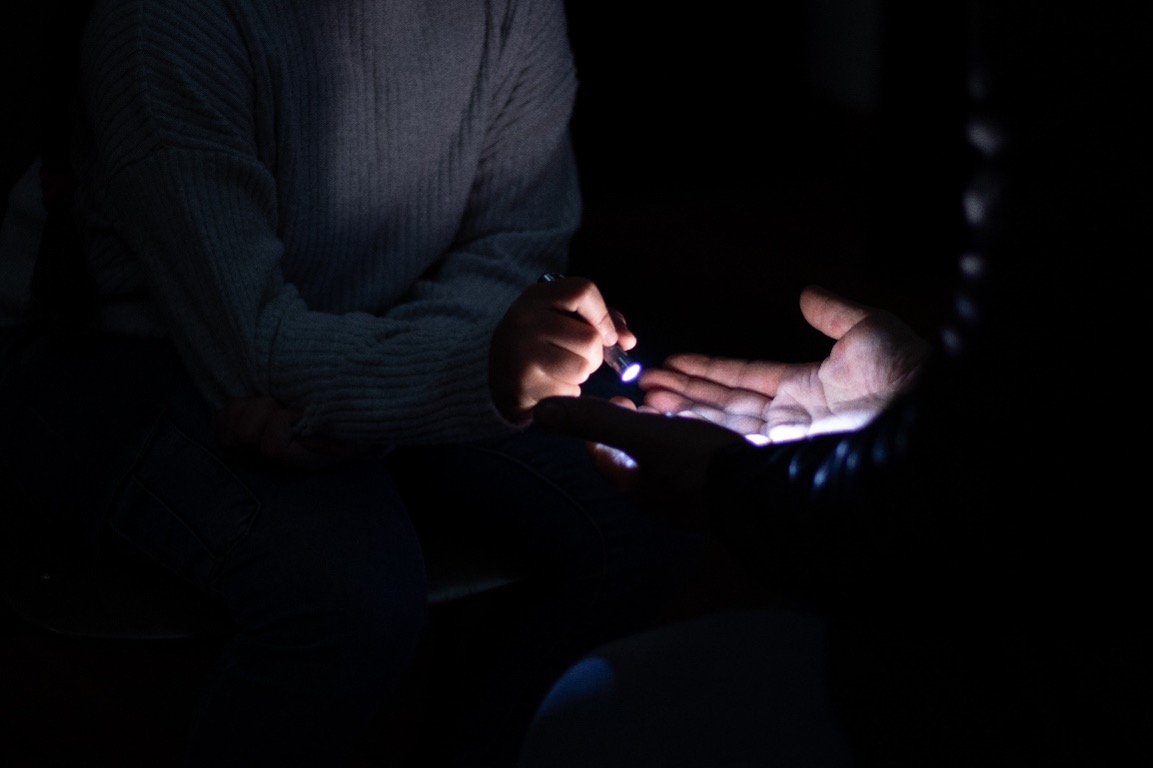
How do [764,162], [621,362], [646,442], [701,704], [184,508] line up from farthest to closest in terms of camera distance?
[764,162]
[621,362]
[184,508]
[646,442]
[701,704]

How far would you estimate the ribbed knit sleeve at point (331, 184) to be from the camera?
2.89ft

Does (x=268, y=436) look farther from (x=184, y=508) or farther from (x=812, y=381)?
(x=812, y=381)

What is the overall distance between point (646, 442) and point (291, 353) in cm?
33

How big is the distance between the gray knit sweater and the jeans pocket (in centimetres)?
6

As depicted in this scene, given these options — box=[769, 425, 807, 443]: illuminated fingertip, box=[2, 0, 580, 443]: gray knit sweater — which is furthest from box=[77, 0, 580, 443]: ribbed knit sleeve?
box=[769, 425, 807, 443]: illuminated fingertip

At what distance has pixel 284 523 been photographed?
0.86m

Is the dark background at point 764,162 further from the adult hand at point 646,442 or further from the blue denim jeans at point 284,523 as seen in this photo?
the adult hand at point 646,442

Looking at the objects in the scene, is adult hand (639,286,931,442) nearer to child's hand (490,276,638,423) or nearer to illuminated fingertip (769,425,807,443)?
illuminated fingertip (769,425,807,443)

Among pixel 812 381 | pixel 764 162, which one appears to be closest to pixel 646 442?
pixel 812 381

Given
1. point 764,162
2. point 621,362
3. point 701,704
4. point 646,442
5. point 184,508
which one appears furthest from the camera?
point 764,162

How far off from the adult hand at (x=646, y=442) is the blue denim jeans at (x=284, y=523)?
0.19m

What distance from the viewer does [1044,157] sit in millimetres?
496

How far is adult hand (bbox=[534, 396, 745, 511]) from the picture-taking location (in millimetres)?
745

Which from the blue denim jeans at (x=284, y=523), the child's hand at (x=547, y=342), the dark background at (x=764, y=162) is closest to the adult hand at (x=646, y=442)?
the child's hand at (x=547, y=342)
